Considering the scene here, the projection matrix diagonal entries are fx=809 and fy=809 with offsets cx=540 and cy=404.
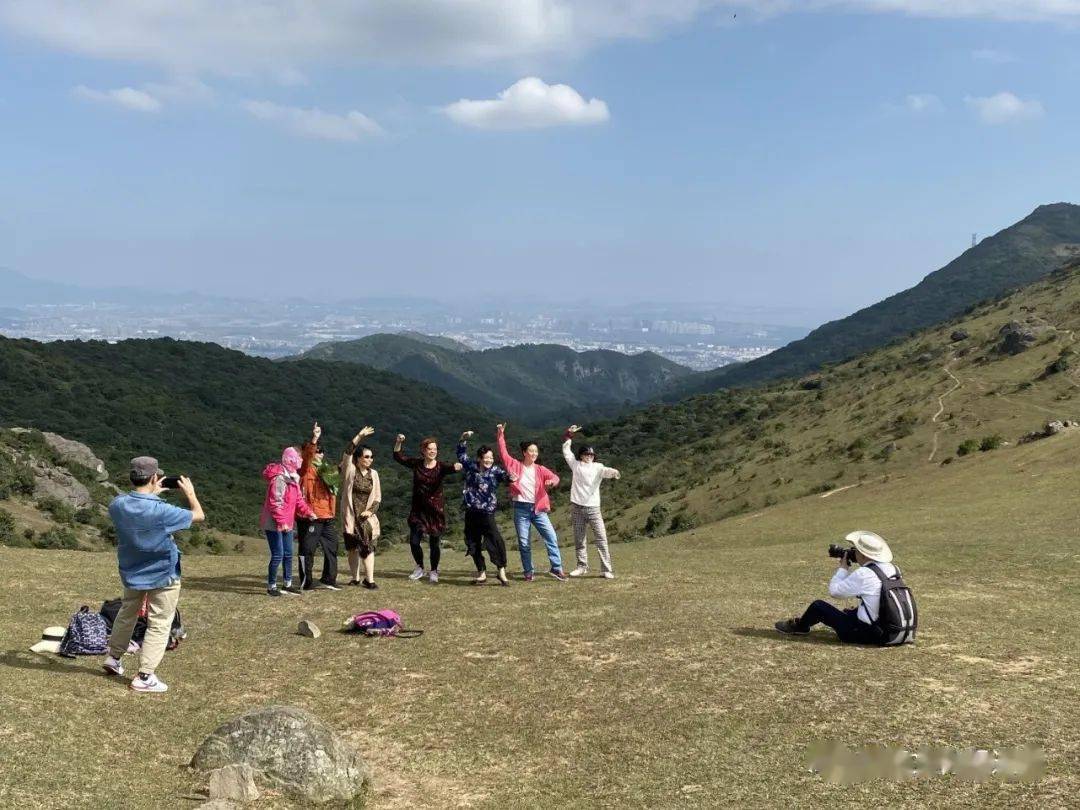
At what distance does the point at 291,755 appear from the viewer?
6.66 metres

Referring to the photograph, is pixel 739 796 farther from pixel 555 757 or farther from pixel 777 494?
pixel 777 494

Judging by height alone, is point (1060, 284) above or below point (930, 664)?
above

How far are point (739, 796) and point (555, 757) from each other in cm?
172

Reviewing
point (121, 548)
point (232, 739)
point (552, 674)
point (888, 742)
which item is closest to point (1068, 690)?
point (888, 742)

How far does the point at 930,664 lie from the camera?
9375 millimetres

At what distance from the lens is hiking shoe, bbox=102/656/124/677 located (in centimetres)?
887

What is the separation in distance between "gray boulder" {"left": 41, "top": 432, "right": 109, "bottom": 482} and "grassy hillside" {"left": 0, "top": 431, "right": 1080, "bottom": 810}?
38725 mm

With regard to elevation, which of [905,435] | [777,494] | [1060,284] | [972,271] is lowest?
[777,494]

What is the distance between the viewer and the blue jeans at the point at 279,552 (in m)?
13.2

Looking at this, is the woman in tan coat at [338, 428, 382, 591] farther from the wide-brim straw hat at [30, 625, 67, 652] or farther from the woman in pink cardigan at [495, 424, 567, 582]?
the wide-brim straw hat at [30, 625, 67, 652]

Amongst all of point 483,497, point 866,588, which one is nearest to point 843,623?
point 866,588

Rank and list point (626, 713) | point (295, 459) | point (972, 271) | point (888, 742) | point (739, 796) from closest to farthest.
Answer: point (739, 796) < point (888, 742) < point (626, 713) < point (295, 459) < point (972, 271)

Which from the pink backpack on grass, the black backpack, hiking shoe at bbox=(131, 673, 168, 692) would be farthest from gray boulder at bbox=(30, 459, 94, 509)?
the black backpack

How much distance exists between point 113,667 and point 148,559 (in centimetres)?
135
